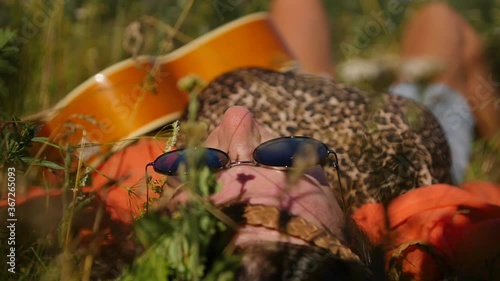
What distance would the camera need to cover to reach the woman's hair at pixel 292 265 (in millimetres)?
1252

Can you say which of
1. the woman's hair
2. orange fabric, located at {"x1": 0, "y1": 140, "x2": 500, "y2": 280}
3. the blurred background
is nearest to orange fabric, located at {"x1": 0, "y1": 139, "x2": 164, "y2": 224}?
orange fabric, located at {"x1": 0, "y1": 140, "x2": 500, "y2": 280}

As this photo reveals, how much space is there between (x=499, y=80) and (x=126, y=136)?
1488 millimetres

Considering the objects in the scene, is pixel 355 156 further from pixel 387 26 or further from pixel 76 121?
pixel 387 26

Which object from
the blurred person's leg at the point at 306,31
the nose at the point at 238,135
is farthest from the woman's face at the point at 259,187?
the blurred person's leg at the point at 306,31

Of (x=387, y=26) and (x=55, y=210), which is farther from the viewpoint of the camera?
(x=387, y=26)

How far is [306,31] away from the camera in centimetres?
291

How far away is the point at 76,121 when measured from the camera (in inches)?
89.7

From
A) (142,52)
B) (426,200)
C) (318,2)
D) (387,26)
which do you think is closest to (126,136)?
(142,52)

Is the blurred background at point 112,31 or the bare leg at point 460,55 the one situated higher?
the blurred background at point 112,31

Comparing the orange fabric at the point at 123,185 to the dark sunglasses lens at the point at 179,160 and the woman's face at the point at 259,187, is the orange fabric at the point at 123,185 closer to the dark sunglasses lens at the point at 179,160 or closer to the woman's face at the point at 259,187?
the dark sunglasses lens at the point at 179,160

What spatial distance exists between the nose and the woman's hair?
394 mm

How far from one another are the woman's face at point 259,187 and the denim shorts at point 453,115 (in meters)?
0.96

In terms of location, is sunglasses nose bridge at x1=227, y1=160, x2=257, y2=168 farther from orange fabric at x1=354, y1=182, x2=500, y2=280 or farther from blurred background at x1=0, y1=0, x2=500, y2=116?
blurred background at x1=0, y1=0, x2=500, y2=116

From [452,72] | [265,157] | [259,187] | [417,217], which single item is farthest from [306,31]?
[259,187]
